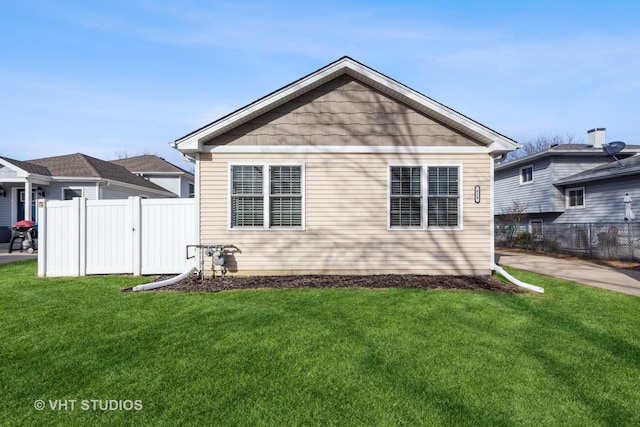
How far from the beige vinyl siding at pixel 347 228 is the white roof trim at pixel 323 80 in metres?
0.49

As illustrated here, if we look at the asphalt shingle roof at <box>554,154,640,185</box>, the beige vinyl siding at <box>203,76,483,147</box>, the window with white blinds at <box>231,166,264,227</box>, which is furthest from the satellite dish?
the window with white blinds at <box>231,166,264,227</box>

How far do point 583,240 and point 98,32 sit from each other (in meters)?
20.3

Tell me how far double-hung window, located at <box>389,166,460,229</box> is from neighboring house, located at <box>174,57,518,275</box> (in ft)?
0.08

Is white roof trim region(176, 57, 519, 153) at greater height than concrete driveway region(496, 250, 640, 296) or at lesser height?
greater

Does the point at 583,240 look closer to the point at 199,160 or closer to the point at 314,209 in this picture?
the point at 314,209

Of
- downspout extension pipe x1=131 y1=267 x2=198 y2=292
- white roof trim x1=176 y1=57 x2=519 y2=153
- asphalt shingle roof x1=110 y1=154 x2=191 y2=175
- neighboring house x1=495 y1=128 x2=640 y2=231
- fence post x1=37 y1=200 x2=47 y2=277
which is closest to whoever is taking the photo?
downspout extension pipe x1=131 y1=267 x2=198 y2=292

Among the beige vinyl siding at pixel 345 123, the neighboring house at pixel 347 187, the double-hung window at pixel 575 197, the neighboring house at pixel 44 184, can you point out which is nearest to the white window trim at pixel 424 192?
the neighboring house at pixel 347 187

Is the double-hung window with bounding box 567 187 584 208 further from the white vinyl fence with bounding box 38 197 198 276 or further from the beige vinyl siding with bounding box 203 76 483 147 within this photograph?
the white vinyl fence with bounding box 38 197 198 276

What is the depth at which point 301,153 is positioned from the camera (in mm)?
8148

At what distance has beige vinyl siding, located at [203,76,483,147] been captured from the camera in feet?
26.7

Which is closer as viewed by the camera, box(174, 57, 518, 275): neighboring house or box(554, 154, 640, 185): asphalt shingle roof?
box(174, 57, 518, 275): neighboring house

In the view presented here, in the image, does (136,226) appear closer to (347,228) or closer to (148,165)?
(347,228)

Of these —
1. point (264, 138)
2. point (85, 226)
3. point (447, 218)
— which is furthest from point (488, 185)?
point (85, 226)

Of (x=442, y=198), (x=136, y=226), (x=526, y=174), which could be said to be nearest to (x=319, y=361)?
(x=442, y=198)
